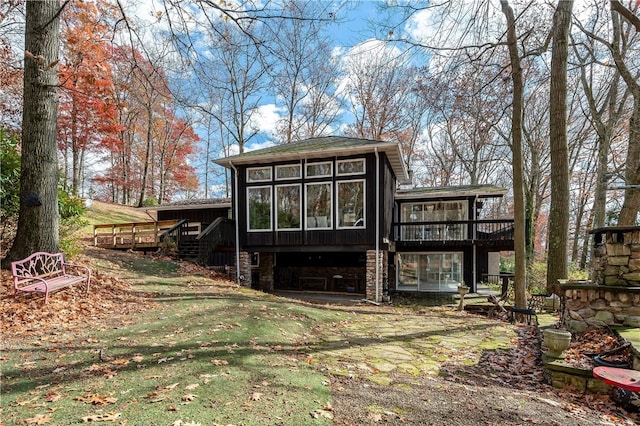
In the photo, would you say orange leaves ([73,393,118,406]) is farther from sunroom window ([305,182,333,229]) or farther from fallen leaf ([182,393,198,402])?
sunroom window ([305,182,333,229])

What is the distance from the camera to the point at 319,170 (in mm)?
12625

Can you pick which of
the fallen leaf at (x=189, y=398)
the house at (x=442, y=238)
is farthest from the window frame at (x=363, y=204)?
the fallen leaf at (x=189, y=398)

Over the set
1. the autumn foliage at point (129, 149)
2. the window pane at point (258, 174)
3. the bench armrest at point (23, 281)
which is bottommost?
the bench armrest at point (23, 281)

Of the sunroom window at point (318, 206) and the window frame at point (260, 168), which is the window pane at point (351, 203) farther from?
the window frame at point (260, 168)

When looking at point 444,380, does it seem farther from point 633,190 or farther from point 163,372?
point 633,190

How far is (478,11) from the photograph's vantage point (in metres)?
7.07

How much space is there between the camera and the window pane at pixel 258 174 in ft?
43.4

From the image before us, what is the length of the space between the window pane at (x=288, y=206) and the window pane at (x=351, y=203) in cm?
168

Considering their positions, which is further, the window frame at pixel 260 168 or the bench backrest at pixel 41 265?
the window frame at pixel 260 168

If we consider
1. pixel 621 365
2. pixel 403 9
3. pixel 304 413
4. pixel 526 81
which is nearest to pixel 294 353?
pixel 304 413

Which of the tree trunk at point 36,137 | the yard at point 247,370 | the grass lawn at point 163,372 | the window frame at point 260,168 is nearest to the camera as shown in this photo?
the grass lawn at point 163,372

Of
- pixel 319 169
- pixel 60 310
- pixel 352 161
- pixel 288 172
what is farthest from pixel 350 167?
pixel 60 310

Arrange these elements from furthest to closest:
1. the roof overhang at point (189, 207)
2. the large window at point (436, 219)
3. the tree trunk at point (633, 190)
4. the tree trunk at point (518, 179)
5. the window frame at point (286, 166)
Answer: the roof overhang at point (189, 207)
the large window at point (436, 219)
the window frame at point (286, 166)
the tree trunk at point (518, 179)
the tree trunk at point (633, 190)

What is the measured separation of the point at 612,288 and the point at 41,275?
9.49 m
